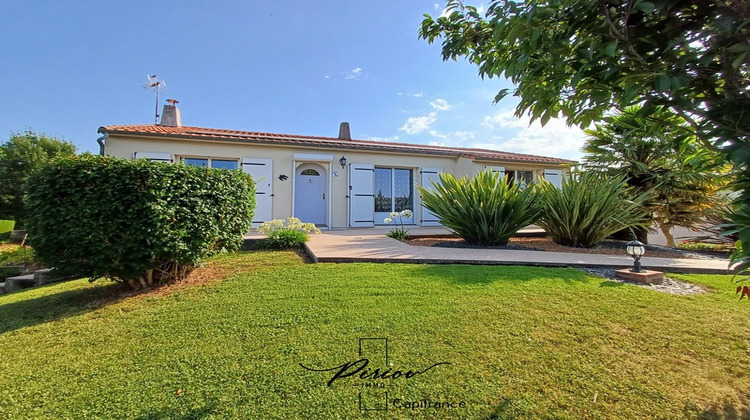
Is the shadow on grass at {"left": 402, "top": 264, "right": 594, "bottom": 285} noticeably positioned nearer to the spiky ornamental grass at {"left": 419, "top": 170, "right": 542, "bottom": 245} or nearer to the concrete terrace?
the concrete terrace

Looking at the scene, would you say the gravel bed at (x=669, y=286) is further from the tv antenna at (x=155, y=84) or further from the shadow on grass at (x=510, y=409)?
the tv antenna at (x=155, y=84)

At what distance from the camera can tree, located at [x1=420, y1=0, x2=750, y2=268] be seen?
100cm

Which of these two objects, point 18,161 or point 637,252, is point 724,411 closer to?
point 637,252

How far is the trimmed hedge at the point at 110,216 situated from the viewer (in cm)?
279

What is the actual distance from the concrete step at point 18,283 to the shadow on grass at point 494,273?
6.57m

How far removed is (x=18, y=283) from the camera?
4.82 metres

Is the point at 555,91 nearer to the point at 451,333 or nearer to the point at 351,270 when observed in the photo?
the point at 451,333

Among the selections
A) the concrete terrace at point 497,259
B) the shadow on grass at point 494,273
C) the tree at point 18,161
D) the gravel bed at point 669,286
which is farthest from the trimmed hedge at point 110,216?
the tree at point 18,161

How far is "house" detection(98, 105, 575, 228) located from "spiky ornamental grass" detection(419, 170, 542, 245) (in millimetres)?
3399

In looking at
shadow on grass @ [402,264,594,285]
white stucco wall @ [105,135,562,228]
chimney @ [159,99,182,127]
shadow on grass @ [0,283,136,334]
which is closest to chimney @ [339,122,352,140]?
white stucco wall @ [105,135,562,228]

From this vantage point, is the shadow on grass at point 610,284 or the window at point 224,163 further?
the window at point 224,163

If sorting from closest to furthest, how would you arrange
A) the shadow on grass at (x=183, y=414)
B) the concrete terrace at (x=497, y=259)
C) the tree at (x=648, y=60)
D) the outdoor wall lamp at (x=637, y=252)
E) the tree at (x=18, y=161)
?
the tree at (x=648, y=60) → the shadow on grass at (x=183, y=414) → the outdoor wall lamp at (x=637, y=252) → the concrete terrace at (x=497, y=259) → the tree at (x=18, y=161)

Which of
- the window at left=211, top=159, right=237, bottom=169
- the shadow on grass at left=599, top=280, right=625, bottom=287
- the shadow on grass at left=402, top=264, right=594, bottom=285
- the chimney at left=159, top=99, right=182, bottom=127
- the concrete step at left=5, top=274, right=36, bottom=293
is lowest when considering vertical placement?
the concrete step at left=5, top=274, right=36, bottom=293

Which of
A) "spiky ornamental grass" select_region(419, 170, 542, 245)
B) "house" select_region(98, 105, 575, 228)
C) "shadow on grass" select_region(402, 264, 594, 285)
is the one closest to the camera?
"shadow on grass" select_region(402, 264, 594, 285)
